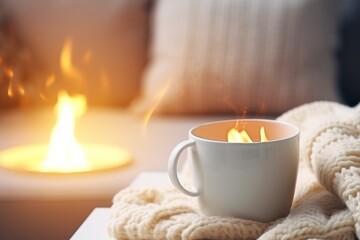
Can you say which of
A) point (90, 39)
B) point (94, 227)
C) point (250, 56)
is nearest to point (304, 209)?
point (94, 227)

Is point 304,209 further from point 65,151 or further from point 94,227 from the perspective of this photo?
point 65,151

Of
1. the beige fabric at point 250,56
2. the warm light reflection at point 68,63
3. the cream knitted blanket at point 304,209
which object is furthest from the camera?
the warm light reflection at point 68,63

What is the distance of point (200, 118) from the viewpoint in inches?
62.3

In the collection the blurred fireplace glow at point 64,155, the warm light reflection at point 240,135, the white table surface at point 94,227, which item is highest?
the warm light reflection at point 240,135

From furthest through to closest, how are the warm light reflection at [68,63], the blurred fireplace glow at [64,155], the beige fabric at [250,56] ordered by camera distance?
1. the warm light reflection at [68,63]
2. the beige fabric at [250,56]
3. the blurred fireplace glow at [64,155]

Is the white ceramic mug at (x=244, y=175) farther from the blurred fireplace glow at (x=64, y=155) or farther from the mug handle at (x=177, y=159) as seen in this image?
the blurred fireplace glow at (x=64, y=155)

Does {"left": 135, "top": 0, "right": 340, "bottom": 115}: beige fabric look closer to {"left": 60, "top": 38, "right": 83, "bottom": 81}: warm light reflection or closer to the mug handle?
{"left": 60, "top": 38, "right": 83, "bottom": 81}: warm light reflection

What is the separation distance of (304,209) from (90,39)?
1.17 metres

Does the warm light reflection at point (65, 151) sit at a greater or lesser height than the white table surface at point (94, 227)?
lesser

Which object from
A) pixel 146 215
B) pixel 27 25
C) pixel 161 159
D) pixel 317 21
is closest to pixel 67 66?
pixel 27 25

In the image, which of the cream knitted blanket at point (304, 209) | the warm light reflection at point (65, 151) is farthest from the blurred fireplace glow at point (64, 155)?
the cream knitted blanket at point (304, 209)

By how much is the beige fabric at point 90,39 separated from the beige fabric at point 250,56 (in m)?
0.16

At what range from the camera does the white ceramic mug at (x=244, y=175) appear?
56 centimetres

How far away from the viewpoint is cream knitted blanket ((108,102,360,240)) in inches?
21.9
